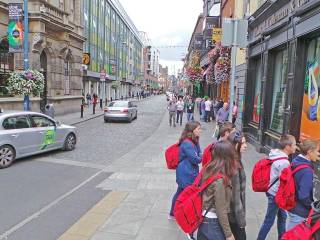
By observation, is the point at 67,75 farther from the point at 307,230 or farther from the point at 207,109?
the point at 307,230

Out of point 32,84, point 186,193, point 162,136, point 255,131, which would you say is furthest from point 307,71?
point 32,84

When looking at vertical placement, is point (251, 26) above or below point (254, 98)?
above

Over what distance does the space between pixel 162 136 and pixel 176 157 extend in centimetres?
1145

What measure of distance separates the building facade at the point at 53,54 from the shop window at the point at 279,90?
→ 13.8 m

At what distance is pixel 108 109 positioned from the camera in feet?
78.5

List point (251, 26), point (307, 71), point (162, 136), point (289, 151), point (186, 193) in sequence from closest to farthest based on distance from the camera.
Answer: point (186, 193) < point (289, 151) < point (307, 71) < point (251, 26) < point (162, 136)

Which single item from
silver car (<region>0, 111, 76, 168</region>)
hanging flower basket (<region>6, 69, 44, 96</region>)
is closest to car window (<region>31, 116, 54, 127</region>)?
silver car (<region>0, 111, 76, 168</region>)

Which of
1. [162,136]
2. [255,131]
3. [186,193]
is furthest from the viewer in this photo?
[162,136]

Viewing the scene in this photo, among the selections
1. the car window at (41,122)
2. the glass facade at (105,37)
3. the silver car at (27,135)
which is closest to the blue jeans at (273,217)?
the silver car at (27,135)

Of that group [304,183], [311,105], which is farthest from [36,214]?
[311,105]

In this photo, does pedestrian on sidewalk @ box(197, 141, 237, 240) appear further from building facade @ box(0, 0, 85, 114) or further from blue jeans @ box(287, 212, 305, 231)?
building facade @ box(0, 0, 85, 114)

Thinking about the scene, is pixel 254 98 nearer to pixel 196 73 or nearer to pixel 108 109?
pixel 108 109

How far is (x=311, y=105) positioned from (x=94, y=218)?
5683 mm

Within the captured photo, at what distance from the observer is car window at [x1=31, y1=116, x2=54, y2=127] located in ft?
35.6
